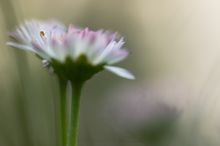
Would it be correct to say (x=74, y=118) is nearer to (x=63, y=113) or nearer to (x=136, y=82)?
(x=63, y=113)

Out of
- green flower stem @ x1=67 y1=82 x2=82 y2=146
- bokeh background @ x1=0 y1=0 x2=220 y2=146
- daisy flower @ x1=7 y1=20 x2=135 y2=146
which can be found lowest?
bokeh background @ x1=0 y1=0 x2=220 y2=146

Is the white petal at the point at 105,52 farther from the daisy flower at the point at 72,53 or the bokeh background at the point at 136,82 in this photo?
the bokeh background at the point at 136,82

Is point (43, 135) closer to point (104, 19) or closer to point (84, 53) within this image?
point (104, 19)

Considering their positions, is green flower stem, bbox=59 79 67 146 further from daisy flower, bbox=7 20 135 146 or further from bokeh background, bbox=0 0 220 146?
bokeh background, bbox=0 0 220 146

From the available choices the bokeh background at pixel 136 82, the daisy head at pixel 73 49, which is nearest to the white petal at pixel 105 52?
the daisy head at pixel 73 49

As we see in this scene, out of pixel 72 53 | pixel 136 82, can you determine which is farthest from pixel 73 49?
pixel 136 82

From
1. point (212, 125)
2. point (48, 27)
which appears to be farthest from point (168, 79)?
point (48, 27)

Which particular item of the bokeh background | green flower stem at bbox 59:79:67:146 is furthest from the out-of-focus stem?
the bokeh background

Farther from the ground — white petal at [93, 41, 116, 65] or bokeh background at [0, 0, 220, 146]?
white petal at [93, 41, 116, 65]
